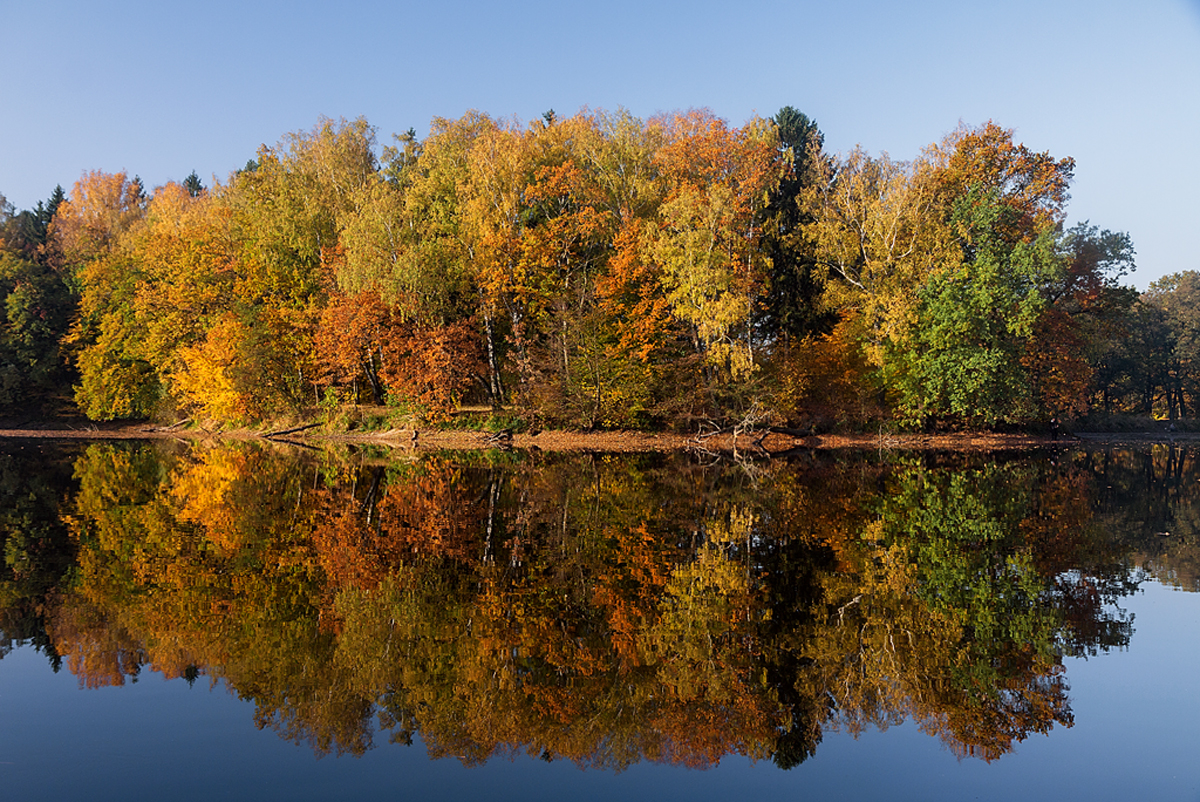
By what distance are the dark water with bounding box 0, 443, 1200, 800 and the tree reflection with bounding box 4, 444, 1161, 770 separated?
1.8 inches

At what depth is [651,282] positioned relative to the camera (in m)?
40.9

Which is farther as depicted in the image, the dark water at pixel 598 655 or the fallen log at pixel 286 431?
the fallen log at pixel 286 431

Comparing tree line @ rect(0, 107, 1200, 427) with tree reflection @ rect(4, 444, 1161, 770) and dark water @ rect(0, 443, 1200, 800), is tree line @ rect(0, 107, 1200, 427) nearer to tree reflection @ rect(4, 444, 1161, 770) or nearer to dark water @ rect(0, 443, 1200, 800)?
tree reflection @ rect(4, 444, 1161, 770)

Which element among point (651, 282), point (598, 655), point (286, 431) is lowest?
point (598, 655)

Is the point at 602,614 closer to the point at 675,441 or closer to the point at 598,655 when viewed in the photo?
the point at 598,655

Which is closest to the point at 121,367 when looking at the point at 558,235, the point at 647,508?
the point at 558,235

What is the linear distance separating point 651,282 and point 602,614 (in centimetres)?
3265

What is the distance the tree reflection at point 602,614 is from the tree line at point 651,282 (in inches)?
807

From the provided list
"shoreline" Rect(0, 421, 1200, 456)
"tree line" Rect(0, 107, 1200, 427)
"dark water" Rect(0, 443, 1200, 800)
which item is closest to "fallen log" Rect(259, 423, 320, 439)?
"shoreline" Rect(0, 421, 1200, 456)

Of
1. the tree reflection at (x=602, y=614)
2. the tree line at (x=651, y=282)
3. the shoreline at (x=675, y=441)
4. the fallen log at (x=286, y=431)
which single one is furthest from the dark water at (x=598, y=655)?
the fallen log at (x=286, y=431)

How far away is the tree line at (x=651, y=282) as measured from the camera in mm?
38406

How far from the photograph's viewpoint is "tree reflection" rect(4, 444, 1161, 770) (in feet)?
22.6

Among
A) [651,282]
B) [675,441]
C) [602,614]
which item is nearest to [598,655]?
[602,614]

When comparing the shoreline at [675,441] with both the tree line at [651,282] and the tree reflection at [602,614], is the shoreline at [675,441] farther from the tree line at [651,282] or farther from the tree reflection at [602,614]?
the tree reflection at [602,614]
